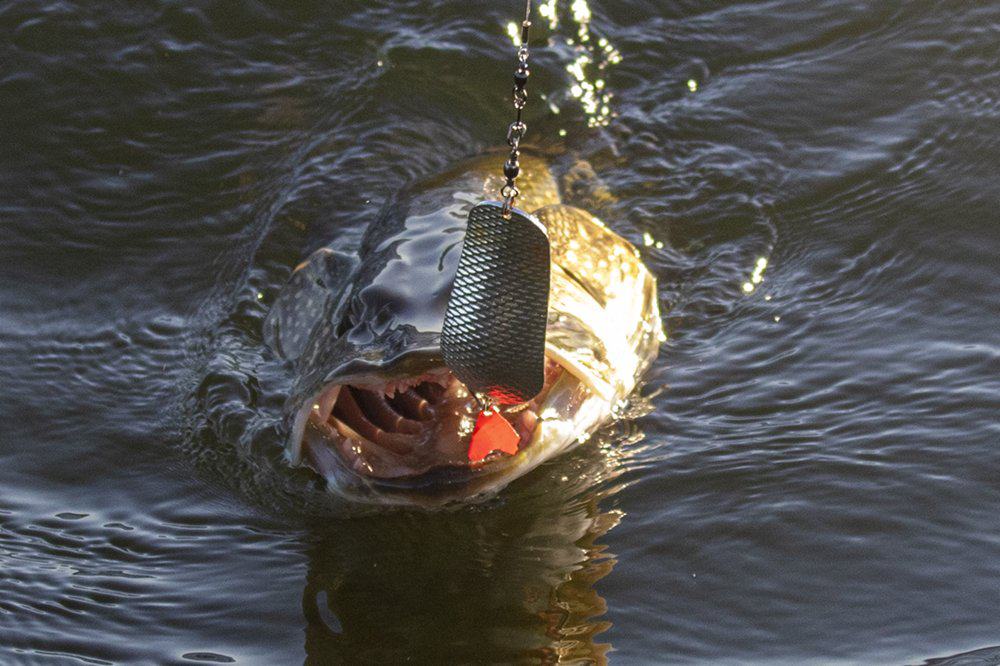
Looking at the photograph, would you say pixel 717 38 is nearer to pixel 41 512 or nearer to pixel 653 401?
pixel 653 401

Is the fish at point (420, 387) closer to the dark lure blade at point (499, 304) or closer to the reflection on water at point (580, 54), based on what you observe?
the dark lure blade at point (499, 304)

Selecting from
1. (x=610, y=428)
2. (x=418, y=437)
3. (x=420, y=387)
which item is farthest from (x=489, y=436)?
(x=610, y=428)

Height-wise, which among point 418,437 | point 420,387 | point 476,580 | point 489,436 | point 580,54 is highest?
point 580,54

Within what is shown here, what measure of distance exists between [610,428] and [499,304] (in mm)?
1387

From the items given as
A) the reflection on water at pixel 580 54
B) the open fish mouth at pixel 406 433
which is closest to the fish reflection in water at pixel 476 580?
the open fish mouth at pixel 406 433

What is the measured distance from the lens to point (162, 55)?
7066 mm

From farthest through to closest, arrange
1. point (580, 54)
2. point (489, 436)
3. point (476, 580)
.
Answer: point (580, 54) < point (476, 580) < point (489, 436)

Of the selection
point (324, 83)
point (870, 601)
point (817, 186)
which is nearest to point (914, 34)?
point (817, 186)

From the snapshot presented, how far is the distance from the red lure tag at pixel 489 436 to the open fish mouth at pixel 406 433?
0.30 ft

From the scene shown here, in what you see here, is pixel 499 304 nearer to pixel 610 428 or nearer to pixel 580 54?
pixel 610 428

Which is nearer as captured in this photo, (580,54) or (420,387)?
(420,387)

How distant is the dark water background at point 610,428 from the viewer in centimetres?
366

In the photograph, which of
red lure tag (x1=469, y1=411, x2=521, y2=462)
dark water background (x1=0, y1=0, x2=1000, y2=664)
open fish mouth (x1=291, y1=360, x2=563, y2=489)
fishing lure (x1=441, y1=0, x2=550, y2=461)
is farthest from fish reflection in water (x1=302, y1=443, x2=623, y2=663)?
fishing lure (x1=441, y1=0, x2=550, y2=461)

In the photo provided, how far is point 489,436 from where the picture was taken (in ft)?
12.0
